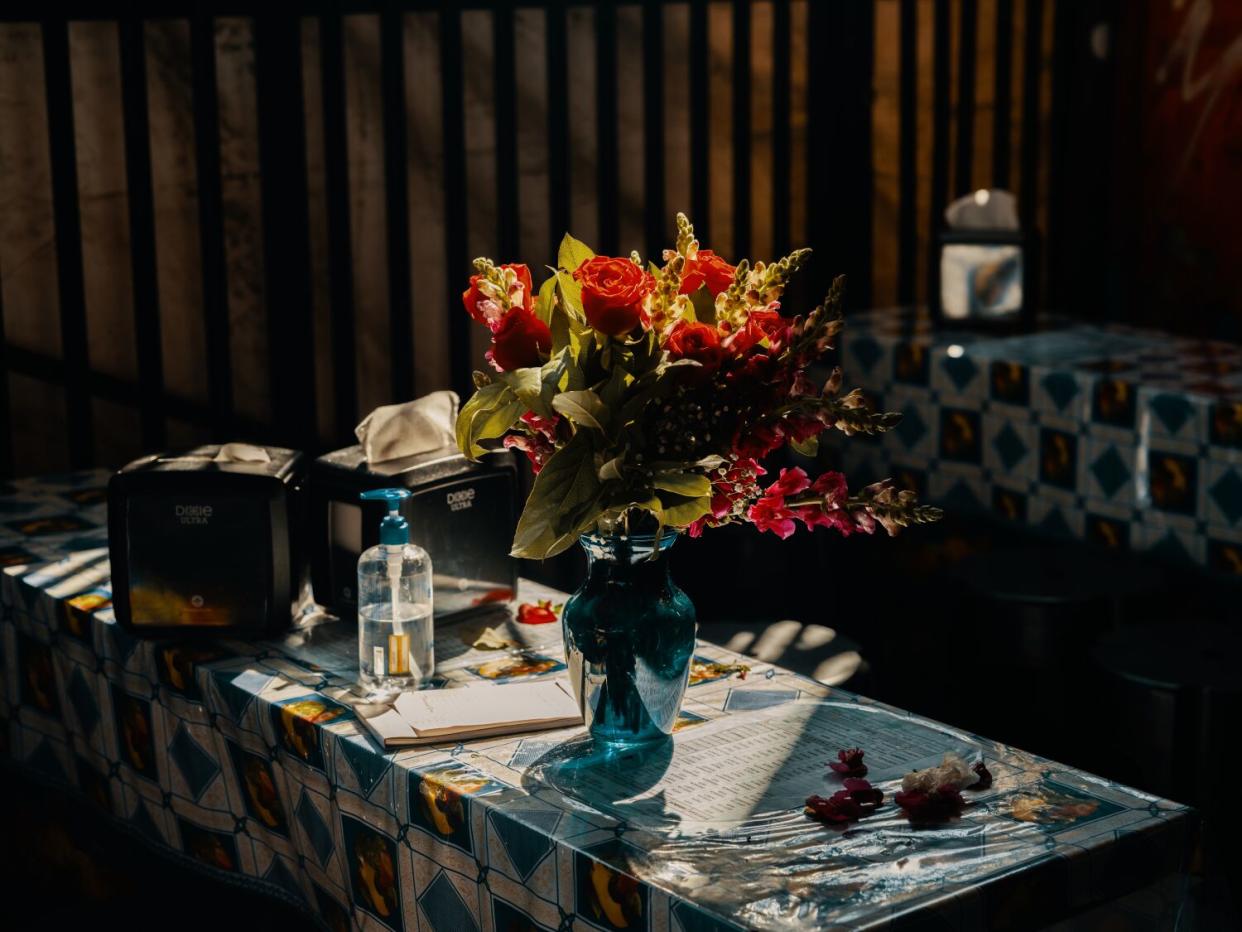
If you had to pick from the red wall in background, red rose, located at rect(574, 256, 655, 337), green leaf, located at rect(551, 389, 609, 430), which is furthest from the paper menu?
the red wall in background

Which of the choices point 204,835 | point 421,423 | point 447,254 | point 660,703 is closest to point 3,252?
point 447,254

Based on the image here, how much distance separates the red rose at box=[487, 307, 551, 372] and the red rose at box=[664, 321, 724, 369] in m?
0.19

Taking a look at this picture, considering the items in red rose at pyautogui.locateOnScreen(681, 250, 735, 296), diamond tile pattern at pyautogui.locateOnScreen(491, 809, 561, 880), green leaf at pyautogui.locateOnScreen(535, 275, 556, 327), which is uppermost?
red rose at pyautogui.locateOnScreen(681, 250, 735, 296)

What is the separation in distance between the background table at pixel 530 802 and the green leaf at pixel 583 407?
0.48 metres

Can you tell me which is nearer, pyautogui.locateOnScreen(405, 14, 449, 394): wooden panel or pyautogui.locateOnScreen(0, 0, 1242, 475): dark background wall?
pyautogui.locateOnScreen(0, 0, 1242, 475): dark background wall

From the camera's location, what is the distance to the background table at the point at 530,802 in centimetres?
194

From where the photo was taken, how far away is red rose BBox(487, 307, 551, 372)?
218cm

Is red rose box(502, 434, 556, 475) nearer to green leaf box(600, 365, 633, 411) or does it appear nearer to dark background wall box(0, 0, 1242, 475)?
green leaf box(600, 365, 633, 411)

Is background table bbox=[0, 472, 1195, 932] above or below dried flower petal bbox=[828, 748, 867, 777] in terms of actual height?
below

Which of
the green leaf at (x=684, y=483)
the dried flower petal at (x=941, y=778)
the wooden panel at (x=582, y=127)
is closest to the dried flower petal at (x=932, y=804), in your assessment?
the dried flower petal at (x=941, y=778)

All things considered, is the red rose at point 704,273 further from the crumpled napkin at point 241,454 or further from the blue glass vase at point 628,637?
the crumpled napkin at point 241,454

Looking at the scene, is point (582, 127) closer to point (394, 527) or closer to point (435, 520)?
point (435, 520)

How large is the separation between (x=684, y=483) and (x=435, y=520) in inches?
31.9

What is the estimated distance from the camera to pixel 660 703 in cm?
226
